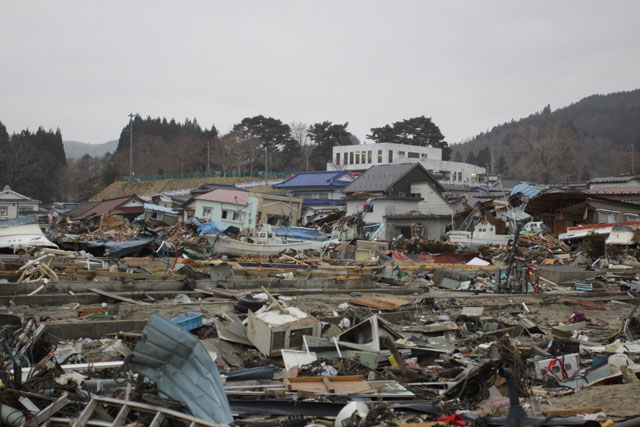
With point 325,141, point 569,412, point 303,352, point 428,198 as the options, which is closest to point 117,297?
point 303,352

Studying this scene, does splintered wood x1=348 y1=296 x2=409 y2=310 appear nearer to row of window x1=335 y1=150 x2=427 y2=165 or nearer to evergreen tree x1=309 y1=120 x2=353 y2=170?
row of window x1=335 y1=150 x2=427 y2=165

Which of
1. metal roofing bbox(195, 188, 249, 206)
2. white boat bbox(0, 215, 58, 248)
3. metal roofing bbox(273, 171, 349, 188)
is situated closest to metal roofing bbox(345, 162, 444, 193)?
metal roofing bbox(273, 171, 349, 188)

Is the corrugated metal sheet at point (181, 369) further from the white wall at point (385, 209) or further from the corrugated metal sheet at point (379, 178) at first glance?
the corrugated metal sheet at point (379, 178)

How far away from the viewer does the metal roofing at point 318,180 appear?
48.2 metres

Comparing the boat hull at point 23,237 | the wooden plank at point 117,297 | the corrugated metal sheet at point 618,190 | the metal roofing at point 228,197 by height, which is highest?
the corrugated metal sheet at point 618,190

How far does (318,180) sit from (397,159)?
16832 millimetres

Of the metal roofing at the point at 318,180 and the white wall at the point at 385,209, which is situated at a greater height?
the metal roofing at the point at 318,180

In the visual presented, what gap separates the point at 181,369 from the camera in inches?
189

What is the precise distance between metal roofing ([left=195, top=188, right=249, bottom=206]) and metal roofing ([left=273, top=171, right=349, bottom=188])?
40.8ft

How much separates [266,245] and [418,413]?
20.9m

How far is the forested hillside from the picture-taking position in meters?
71.3

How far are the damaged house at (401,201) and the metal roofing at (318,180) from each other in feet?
15.3

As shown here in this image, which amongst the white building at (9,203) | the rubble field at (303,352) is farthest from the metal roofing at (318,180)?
the rubble field at (303,352)

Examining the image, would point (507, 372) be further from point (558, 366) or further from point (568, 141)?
point (568, 141)
